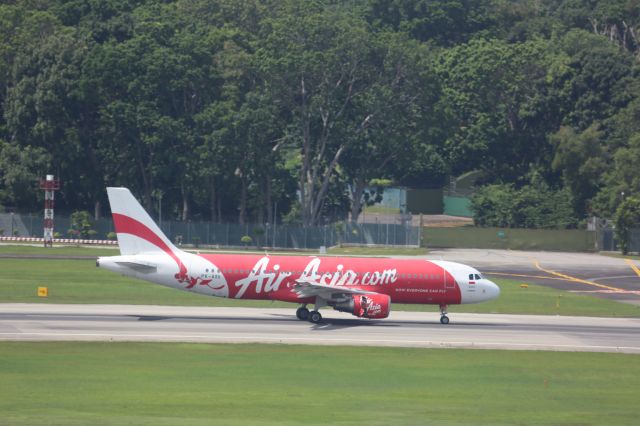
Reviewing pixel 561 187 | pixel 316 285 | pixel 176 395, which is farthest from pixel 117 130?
pixel 176 395

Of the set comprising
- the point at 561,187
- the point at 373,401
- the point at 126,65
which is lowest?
the point at 373,401

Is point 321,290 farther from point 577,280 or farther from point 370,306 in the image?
point 577,280

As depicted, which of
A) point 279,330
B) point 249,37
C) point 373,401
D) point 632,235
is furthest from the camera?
point 249,37

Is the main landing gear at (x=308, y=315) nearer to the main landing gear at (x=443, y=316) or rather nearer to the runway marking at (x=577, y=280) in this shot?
the main landing gear at (x=443, y=316)

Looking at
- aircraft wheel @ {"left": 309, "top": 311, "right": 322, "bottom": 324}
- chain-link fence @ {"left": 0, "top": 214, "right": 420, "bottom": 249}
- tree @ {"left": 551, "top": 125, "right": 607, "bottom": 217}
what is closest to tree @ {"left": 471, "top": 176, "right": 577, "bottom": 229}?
tree @ {"left": 551, "top": 125, "right": 607, "bottom": 217}

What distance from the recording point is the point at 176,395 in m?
37.0

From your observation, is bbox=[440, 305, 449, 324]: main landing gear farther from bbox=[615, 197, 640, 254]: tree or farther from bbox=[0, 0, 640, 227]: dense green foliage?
bbox=[0, 0, 640, 227]: dense green foliage

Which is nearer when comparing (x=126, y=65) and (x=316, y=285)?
(x=316, y=285)

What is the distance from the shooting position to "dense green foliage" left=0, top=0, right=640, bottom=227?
122438 millimetres

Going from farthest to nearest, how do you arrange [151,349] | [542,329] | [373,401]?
[542,329] < [151,349] < [373,401]

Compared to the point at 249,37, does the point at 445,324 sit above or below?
below

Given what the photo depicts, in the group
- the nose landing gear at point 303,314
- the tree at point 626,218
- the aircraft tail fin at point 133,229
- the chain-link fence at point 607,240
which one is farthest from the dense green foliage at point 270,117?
the nose landing gear at point 303,314

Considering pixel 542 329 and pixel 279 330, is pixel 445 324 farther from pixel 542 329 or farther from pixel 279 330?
pixel 279 330

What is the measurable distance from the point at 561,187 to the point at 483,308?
252 feet
